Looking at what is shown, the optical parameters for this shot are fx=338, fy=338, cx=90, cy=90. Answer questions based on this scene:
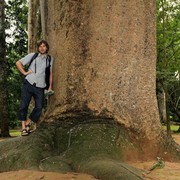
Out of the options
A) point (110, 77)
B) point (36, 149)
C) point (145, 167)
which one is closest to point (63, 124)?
point (36, 149)

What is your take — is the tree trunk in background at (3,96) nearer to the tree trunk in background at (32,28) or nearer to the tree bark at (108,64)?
the tree trunk in background at (32,28)

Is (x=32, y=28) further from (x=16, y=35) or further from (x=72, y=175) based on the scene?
(x=72, y=175)

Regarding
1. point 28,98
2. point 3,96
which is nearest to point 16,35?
point 3,96

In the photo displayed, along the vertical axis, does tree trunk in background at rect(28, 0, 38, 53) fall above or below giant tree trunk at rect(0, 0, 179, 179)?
above

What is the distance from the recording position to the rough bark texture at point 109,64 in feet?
16.0

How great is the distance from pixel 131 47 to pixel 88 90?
904 millimetres

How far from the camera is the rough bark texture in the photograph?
487 centimetres

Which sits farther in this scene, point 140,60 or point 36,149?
point 140,60

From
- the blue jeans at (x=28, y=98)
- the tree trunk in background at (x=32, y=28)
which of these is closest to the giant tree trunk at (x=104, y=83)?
the blue jeans at (x=28, y=98)

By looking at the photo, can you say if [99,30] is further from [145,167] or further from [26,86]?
[145,167]

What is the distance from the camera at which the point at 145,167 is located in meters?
4.31

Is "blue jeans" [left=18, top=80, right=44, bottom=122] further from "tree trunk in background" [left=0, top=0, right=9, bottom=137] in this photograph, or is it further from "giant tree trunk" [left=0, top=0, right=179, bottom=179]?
"tree trunk in background" [left=0, top=0, right=9, bottom=137]

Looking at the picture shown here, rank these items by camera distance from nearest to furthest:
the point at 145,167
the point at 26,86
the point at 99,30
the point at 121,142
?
the point at 145,167
the point at 121,142
the point at 99,30
the point at 26,86

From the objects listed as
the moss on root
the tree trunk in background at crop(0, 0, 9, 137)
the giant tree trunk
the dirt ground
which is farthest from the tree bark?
the tree trunk in background at crop(0, 0, 9, 137)
